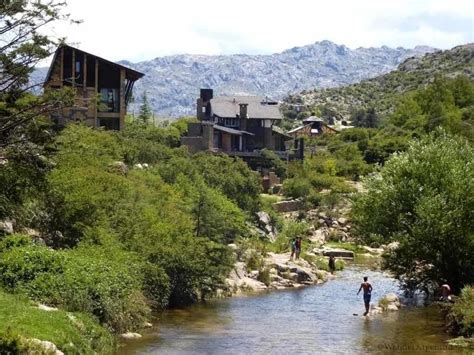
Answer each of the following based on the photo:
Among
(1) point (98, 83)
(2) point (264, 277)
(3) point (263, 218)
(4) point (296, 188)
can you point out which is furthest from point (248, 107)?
(2) point (264, 277)

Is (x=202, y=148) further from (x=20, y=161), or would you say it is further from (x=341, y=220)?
(x=20, y=161)

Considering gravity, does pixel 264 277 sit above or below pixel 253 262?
below

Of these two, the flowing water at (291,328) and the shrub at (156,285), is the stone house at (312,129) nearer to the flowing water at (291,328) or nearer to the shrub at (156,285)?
the flowing water at (291,328)

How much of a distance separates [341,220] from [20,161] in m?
59.9

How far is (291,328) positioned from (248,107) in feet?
272

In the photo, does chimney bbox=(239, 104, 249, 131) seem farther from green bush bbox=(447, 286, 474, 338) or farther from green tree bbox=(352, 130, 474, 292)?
green bush bbox=(447, 286, 474, 338)

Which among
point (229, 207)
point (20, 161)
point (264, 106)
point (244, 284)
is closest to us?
point (20, 161)

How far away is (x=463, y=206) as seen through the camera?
131 ft

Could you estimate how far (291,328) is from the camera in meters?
36.7

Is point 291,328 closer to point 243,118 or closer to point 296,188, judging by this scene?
point 296,188

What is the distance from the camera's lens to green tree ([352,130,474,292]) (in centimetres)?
3966

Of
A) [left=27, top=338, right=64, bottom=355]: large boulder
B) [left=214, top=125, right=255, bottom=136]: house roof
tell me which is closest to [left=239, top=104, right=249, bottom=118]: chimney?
[left=214, top=125, right=255, bottom=136]: house roof

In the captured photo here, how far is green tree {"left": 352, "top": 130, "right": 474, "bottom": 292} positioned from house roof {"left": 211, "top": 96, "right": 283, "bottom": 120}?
71.8 m

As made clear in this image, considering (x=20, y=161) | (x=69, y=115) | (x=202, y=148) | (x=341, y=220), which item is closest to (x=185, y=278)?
(x=20, y=161)
